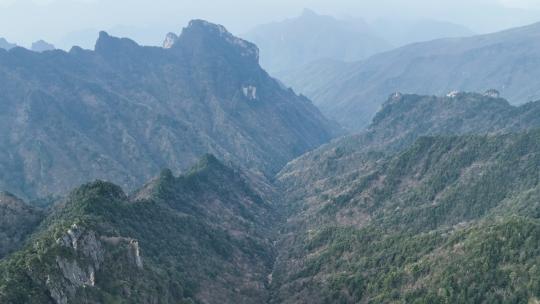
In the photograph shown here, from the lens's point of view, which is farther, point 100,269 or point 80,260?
point 100,269

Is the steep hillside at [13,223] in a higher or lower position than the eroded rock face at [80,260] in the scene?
higher

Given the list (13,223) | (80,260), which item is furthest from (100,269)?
(13,223)

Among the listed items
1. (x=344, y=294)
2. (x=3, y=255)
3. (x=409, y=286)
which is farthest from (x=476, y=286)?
(x=3, y=255)

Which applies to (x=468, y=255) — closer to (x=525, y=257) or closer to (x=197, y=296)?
(x=525, y=257)

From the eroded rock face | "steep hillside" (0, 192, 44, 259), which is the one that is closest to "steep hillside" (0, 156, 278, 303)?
the eroded rock face

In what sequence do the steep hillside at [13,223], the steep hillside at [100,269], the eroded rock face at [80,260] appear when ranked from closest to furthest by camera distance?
the steep hillside at [100,269], the eroded rock face at [80,260], the steep hillside at [13,223]

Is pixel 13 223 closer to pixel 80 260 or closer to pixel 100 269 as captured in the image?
pixel 100 269

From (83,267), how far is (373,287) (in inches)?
3301

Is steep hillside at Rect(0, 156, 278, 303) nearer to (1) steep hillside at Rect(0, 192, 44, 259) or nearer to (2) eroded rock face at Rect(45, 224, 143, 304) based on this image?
(2) eroded rock face at Rect(45, 224, 143, 304)

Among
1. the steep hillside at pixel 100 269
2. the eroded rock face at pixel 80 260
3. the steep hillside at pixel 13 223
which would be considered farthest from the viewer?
the steep hillside at pixel 13 223

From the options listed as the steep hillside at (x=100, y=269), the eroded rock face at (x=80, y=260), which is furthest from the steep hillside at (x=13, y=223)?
the eroded rock face at (x=80, y=260)

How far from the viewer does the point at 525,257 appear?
145 metres

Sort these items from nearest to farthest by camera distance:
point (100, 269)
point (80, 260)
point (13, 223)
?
point (80, 260) < point (100, 269) < point (13, 223)

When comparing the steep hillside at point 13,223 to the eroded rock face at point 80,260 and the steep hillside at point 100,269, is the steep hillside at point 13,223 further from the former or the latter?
the eroded rock face at point 80,260
